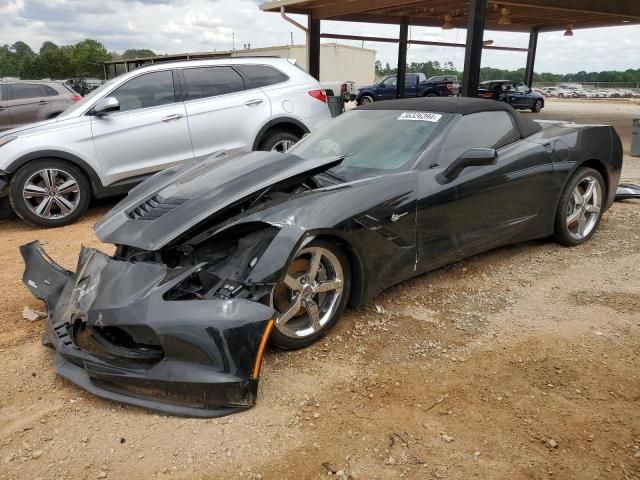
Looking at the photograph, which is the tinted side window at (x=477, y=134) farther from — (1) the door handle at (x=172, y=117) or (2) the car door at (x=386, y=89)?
(2) the car door at (x=386, y=89)

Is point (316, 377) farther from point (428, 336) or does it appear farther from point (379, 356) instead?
point (428, 336)

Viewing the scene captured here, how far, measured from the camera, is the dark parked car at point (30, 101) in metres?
10.8

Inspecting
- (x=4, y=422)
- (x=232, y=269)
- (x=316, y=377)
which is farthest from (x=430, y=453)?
(x=4, y=422)

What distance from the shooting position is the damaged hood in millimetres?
2875

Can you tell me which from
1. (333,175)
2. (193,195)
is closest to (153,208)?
(193,195)

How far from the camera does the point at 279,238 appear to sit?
9.09ft

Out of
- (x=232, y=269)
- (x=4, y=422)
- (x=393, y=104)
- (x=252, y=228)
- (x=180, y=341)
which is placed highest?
(x=393, y=104)

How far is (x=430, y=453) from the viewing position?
2.24m

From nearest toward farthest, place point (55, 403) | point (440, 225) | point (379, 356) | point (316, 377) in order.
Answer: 1. point (55, 403)
2. point (316, 377)
3. point (379, 356)
4. point (440, 225)

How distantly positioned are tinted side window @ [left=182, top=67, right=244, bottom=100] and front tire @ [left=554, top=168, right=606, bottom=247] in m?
4.25

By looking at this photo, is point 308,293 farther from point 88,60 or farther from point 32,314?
point 88,60

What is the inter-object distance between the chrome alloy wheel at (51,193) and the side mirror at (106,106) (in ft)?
2.63

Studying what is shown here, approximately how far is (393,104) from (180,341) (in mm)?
2803

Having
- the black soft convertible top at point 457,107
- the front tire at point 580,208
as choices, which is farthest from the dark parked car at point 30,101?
the front tire at point 580,208
